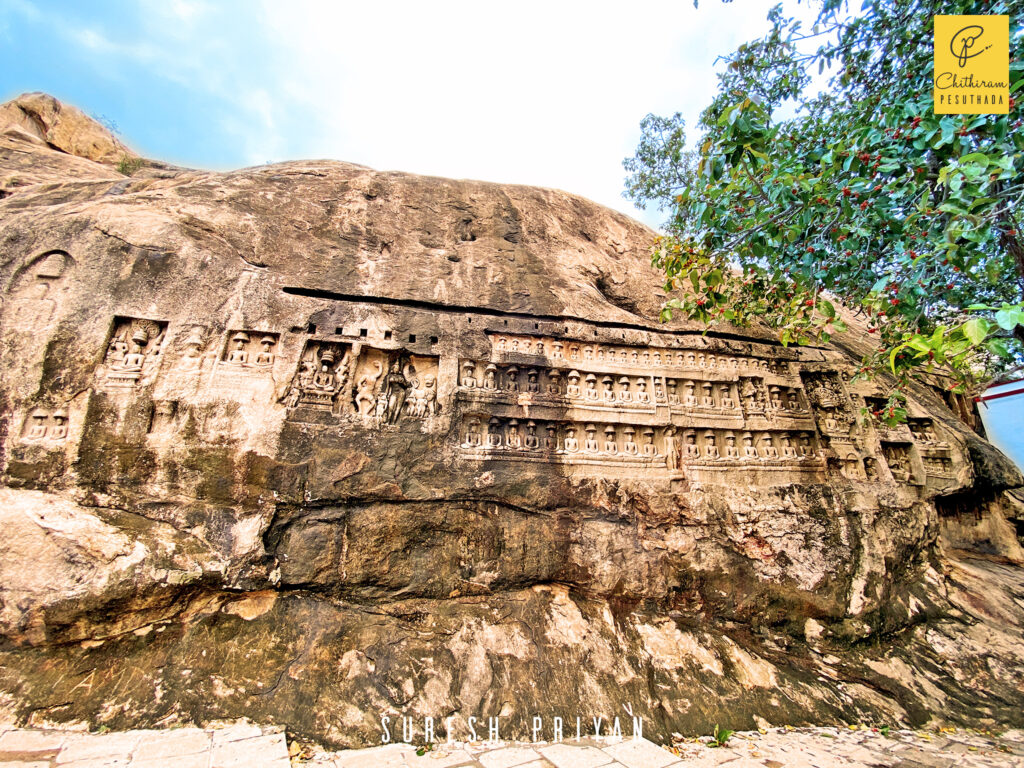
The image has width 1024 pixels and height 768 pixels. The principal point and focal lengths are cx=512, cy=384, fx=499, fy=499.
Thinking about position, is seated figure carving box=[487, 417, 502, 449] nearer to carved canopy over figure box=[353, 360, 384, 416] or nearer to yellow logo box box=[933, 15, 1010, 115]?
carved canopy over figure box=[353, 360, 384, 416]

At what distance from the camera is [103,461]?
461 cm

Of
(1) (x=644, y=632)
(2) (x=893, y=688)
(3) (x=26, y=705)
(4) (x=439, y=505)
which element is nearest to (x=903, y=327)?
(2) (x=893, y=688)

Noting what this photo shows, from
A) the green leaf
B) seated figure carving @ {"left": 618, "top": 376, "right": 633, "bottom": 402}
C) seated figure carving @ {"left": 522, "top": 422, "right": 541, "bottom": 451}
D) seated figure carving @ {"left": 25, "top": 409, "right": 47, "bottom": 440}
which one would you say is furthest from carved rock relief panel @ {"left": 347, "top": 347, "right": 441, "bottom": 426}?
the green leaf

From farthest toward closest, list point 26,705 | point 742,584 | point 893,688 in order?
point 742,584, point 893,688, point 26,705

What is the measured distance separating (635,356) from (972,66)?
390 cm

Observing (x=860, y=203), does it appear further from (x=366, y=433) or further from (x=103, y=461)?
(x=103, y=461)

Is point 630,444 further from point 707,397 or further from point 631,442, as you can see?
point 707,397

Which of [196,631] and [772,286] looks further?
[772,286]

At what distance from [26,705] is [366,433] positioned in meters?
3.20

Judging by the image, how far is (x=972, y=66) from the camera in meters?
3.83

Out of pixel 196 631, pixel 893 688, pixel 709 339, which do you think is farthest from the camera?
pixel 709 339

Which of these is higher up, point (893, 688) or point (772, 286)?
point (772, 286)

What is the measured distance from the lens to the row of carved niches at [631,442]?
18.7ft

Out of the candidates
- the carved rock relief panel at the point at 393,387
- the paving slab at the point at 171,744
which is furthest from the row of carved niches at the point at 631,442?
the paving slab at the point at 171,744
